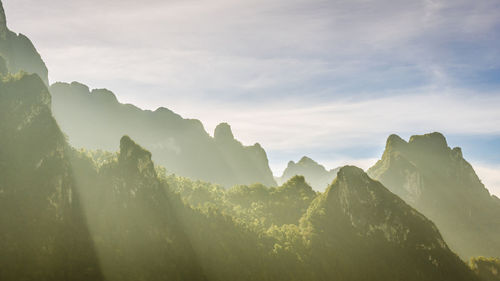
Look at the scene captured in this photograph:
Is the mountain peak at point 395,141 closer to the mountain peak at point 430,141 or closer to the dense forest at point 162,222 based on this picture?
the mountain peak at point 430,141

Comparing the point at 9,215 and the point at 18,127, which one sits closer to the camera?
the point at 9,215

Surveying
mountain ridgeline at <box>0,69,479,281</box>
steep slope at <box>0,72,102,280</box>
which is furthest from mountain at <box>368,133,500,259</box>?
steep slope at <box>0,72,102,280</box>

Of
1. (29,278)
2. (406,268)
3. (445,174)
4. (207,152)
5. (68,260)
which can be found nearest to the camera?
(29,278)

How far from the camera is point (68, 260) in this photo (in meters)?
44.3

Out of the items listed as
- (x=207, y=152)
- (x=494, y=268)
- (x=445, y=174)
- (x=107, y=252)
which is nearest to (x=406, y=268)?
(x=494, y=268)

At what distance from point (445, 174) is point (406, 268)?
94.4 m

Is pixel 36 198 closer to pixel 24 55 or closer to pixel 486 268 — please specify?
pixel 24 55

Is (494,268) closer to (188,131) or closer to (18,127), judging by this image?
(18,127)

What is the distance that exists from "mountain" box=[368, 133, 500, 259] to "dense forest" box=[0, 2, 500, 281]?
54.9 metres

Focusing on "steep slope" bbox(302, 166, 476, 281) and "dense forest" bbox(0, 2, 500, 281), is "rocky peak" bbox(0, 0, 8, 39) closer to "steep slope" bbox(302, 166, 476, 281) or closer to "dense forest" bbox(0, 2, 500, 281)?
"dense forest" bbox(0, 2, 500, 281)

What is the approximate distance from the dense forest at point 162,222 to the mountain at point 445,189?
54.9 m

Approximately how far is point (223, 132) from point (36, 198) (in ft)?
450

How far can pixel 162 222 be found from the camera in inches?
2206

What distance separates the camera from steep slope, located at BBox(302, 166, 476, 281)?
214ft
